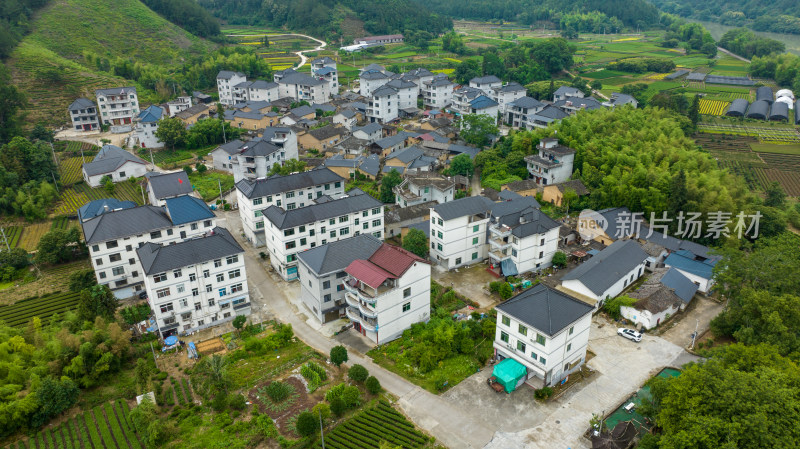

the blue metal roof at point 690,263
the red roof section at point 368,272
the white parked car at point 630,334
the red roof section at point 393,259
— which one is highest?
the red roof section at point 393,259

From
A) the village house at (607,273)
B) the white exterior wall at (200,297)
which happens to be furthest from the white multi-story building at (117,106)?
the village house at (607,273)

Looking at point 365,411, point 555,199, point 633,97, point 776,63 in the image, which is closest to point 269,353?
point 365,411

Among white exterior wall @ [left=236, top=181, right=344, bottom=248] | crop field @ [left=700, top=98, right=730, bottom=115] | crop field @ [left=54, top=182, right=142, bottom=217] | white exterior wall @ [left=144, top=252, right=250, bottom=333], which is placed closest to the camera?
white exterior wall @ [left=144, top=252, right=250, bottom=333]

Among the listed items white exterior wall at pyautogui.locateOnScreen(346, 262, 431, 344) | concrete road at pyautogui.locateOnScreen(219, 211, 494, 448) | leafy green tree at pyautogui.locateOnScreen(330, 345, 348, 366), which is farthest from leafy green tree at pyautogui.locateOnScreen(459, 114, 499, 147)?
leafy green tree at pyautogui.locateOnScreen(330, 345, 348, 366)

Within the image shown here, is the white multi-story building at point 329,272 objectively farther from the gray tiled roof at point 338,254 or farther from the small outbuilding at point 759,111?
the small outbuilding at point 759,111

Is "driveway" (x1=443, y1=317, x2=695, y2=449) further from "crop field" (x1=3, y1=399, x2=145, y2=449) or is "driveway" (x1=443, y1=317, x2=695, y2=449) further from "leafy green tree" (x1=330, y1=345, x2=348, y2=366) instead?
"crop field" (x1=3, y1=399, x2=145, y2=449)

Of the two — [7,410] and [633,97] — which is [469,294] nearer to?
[7,410]
